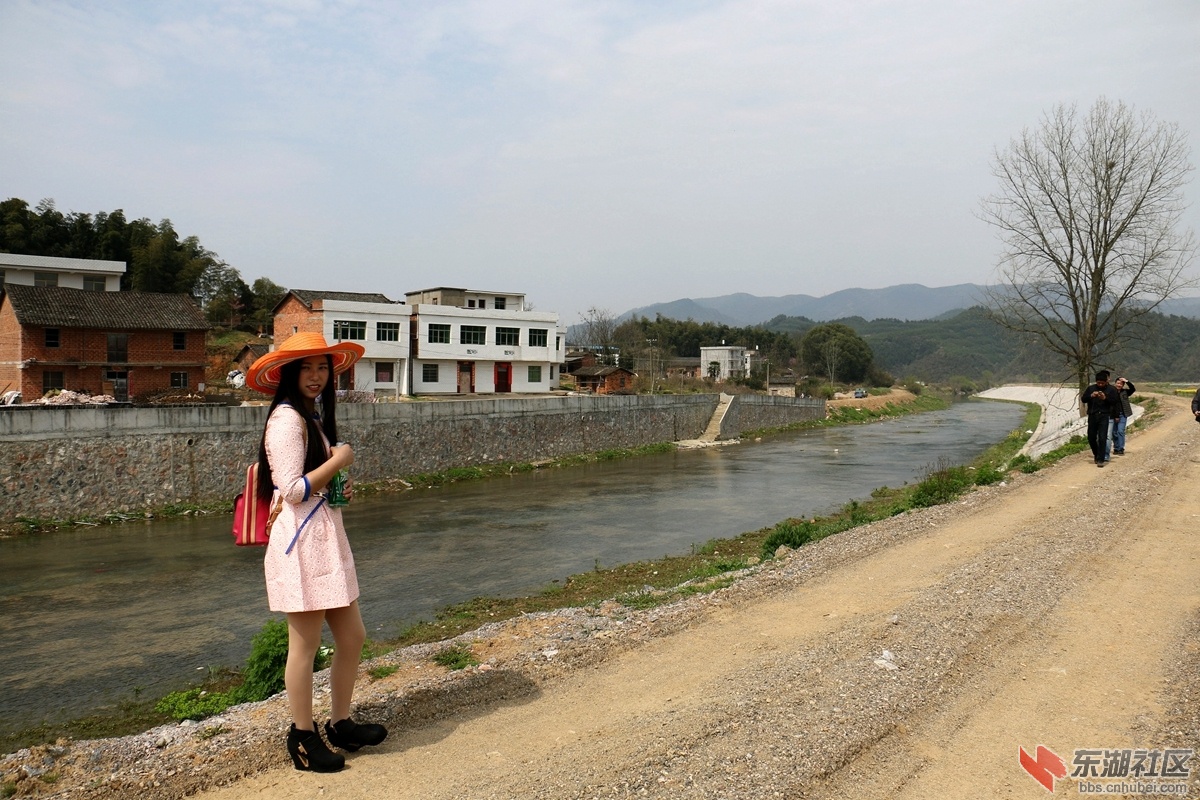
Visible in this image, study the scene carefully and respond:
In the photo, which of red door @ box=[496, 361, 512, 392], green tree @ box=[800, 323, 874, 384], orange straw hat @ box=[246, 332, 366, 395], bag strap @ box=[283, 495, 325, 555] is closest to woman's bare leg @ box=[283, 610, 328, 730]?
bag strap @ box=[283, 495, 325, 555]

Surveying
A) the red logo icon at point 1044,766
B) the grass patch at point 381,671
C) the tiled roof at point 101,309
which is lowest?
the grass patch at point 381,671

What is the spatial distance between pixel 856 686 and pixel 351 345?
3.68 meters

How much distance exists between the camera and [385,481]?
2377 cm

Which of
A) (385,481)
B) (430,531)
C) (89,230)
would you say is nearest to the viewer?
(430,531)

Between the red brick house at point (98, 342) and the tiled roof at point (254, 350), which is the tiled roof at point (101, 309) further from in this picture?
the tiled roof at point (254, 350)

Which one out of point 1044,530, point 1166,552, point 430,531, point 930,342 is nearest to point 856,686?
point 1166,552

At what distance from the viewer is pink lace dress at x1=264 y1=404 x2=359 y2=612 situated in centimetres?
373

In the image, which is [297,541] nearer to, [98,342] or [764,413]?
[98,342]

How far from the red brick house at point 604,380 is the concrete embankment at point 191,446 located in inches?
780

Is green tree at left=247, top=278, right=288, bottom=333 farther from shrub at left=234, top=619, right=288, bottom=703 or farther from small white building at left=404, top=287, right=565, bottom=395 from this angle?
shrub at left=234, top=619, right=288, bottom=703

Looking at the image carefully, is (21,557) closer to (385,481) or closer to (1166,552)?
(385,481)

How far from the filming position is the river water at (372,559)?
920cm

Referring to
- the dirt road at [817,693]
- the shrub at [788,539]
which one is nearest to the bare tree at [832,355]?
the shrub at [788,539]

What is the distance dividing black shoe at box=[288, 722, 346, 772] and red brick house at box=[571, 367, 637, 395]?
1842 inches
